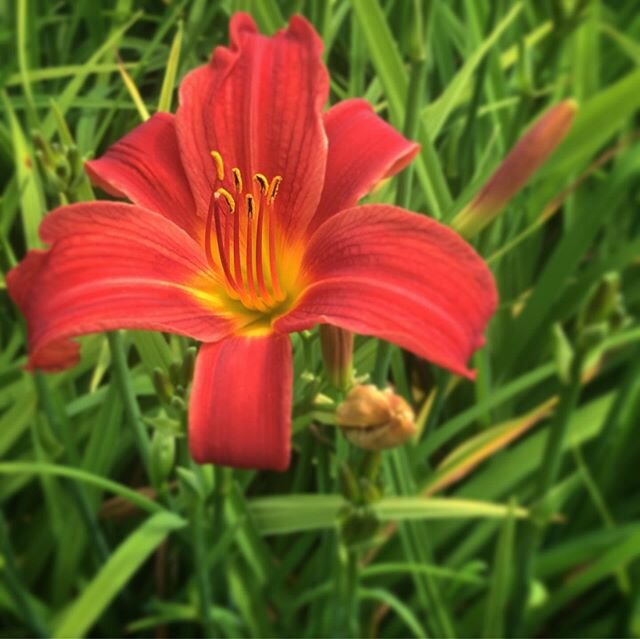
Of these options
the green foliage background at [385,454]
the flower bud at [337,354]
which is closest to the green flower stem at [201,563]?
the green foliage background at [385,454]

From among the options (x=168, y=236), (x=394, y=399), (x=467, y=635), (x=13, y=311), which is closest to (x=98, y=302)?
(x=168, y=236)

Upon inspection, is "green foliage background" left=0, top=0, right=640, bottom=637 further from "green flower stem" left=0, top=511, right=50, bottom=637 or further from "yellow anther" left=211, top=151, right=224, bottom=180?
"yellow anther" left=211, top=151, right=224, bottom=180

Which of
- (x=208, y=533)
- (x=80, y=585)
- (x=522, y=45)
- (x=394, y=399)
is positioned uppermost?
(x=522, y=45)

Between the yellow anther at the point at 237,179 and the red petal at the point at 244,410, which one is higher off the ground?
the yellow anther at the point at 237,179

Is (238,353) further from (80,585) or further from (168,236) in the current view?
(80,585)

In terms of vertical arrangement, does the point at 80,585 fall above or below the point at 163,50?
below

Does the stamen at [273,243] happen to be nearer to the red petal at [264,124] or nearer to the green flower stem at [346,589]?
the red petal at [264,124]
